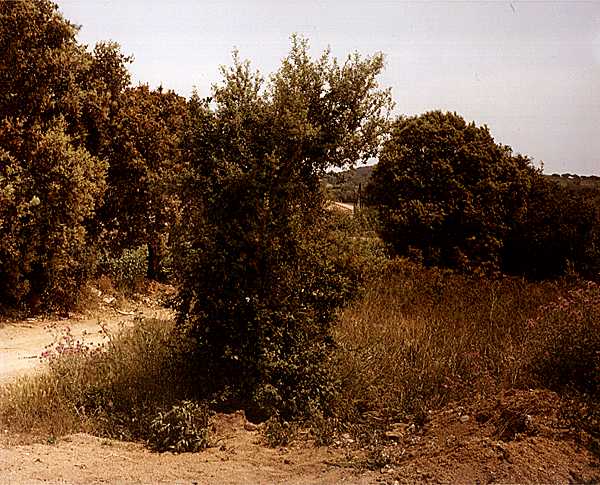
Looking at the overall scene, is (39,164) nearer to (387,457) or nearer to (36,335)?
(36,335)

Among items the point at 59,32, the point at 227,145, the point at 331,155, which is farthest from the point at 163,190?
the point at 59,32

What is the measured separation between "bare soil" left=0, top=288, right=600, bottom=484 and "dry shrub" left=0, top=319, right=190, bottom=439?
0.23 meters

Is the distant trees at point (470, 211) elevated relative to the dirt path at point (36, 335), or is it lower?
elevated

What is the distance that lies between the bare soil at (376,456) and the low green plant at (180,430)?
11cm

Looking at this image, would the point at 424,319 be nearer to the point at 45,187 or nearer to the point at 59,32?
the point at 45,187

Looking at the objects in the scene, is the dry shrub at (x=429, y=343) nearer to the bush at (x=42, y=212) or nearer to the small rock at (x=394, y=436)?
the small rock at (x=394, y=436)

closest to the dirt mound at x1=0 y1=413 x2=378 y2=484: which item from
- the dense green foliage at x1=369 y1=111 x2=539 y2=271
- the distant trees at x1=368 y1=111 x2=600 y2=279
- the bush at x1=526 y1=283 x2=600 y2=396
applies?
the bush at x1=526 y1=283 x2=600 y2=396

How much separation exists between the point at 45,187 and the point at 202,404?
725 centimetres

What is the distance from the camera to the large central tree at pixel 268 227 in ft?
21.7

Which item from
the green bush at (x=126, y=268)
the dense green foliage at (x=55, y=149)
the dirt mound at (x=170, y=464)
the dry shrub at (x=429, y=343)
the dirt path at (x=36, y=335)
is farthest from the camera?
the green bush at (x=126, y=268)

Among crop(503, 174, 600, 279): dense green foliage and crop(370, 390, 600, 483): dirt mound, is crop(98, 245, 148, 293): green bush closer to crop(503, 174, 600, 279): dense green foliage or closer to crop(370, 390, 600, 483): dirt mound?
crop(503, 174, 600, 279): dense green foliage

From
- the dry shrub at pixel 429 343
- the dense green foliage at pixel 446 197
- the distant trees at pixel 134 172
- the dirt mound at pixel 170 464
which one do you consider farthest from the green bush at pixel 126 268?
the dirt mound at pixel 170 464

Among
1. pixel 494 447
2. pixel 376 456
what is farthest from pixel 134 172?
pixel 494 447

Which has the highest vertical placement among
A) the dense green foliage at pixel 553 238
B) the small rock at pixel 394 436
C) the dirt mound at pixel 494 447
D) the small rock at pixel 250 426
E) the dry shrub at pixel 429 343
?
the dense green foliage at pixel 553 238
